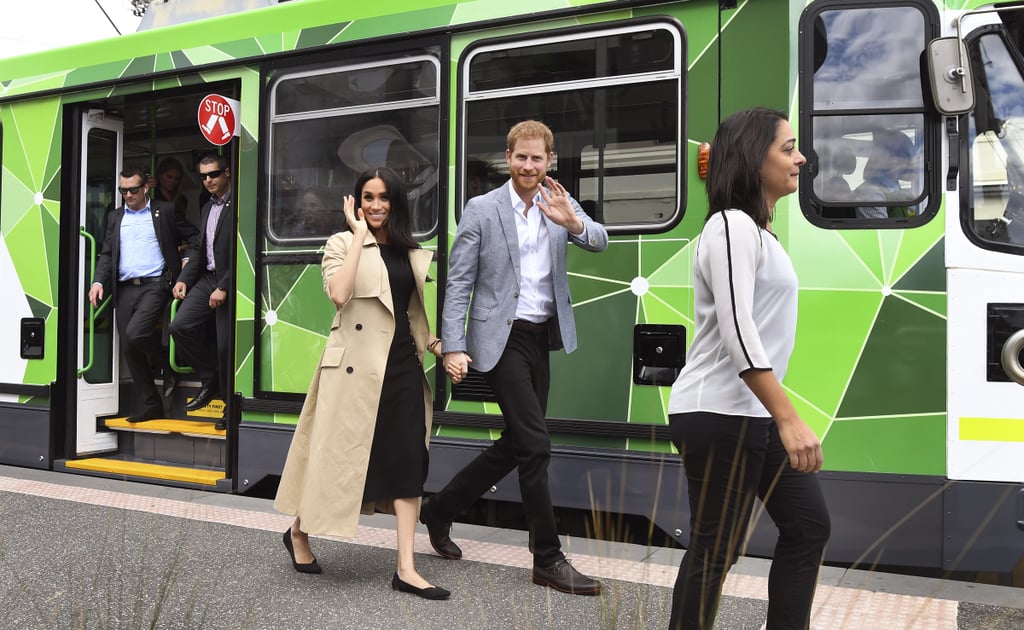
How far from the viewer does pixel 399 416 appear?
3.82 meters

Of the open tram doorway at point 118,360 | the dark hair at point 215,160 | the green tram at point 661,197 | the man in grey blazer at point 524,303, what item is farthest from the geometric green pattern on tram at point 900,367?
the dark hair at point 215,160

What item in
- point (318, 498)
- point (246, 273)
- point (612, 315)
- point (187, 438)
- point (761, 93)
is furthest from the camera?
point (187, 438)

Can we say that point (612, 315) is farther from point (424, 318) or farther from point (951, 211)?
point (951, 211)

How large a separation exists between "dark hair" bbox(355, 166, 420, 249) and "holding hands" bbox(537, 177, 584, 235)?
1.95 feet

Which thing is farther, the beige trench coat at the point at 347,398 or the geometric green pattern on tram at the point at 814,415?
the geometric green pattern on tram at the point at 814,415

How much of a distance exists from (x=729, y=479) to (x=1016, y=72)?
7.93ft

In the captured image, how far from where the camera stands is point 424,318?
3.95 metres

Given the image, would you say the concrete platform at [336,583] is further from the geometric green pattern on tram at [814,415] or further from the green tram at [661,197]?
the geometric green pattern on tram at [814,415]

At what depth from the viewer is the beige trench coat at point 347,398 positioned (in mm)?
3717

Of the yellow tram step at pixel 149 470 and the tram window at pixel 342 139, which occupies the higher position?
the tram window at pixel 342 139

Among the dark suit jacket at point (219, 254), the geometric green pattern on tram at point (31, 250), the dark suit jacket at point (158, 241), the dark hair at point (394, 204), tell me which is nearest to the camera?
the dark hair at point (394, 204)

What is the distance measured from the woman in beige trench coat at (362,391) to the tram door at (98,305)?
3.13 metres

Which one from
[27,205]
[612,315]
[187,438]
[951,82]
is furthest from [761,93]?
[27,205]

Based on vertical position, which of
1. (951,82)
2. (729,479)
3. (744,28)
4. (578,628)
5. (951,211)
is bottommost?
(578,628)
